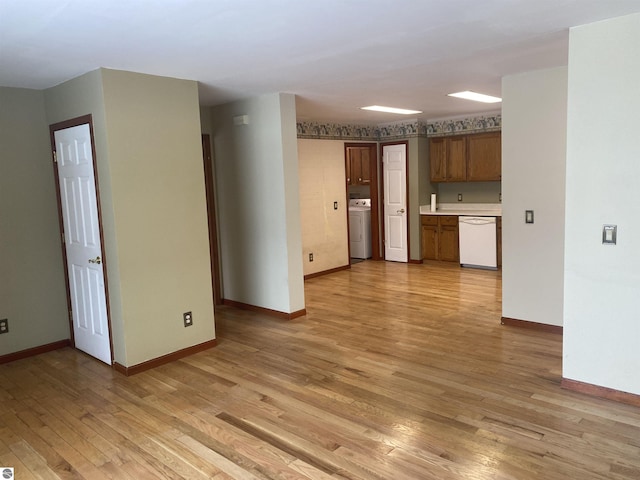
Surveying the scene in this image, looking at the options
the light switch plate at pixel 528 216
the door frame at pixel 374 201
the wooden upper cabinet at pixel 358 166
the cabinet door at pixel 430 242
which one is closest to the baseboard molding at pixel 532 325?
the light switch plate at pixel 528 216

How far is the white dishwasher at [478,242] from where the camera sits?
7289mm

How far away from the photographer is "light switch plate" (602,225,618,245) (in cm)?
300

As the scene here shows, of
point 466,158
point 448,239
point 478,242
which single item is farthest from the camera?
point 448,239

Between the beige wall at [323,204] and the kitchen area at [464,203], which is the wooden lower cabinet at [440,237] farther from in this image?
the beige wall at [323,204]

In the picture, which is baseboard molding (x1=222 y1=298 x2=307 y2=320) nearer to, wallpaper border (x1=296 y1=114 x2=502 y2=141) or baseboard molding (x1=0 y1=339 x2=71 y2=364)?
baseboard molding (x1=0 y1=339 x2=71 y2=364)

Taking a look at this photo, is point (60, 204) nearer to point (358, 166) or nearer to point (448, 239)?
point (358, 166)

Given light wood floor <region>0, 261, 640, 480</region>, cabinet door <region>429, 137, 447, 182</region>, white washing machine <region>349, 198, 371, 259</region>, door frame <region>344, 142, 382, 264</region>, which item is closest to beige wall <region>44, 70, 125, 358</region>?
light wood floor <region>0, 261, 640, 480</region>

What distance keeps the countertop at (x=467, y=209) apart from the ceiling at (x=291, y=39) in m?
3.23

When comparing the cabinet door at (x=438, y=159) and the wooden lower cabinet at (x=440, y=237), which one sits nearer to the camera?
the wooden lower cabinet at (x=440, y=237)

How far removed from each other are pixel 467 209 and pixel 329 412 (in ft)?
19.1

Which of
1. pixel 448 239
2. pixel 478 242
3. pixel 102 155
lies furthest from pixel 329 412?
pixel 448 239

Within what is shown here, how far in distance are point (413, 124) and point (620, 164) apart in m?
5.14

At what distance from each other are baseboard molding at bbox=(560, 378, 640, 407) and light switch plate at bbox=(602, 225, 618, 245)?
3.13 ft

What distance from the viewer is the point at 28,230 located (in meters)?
4.30
